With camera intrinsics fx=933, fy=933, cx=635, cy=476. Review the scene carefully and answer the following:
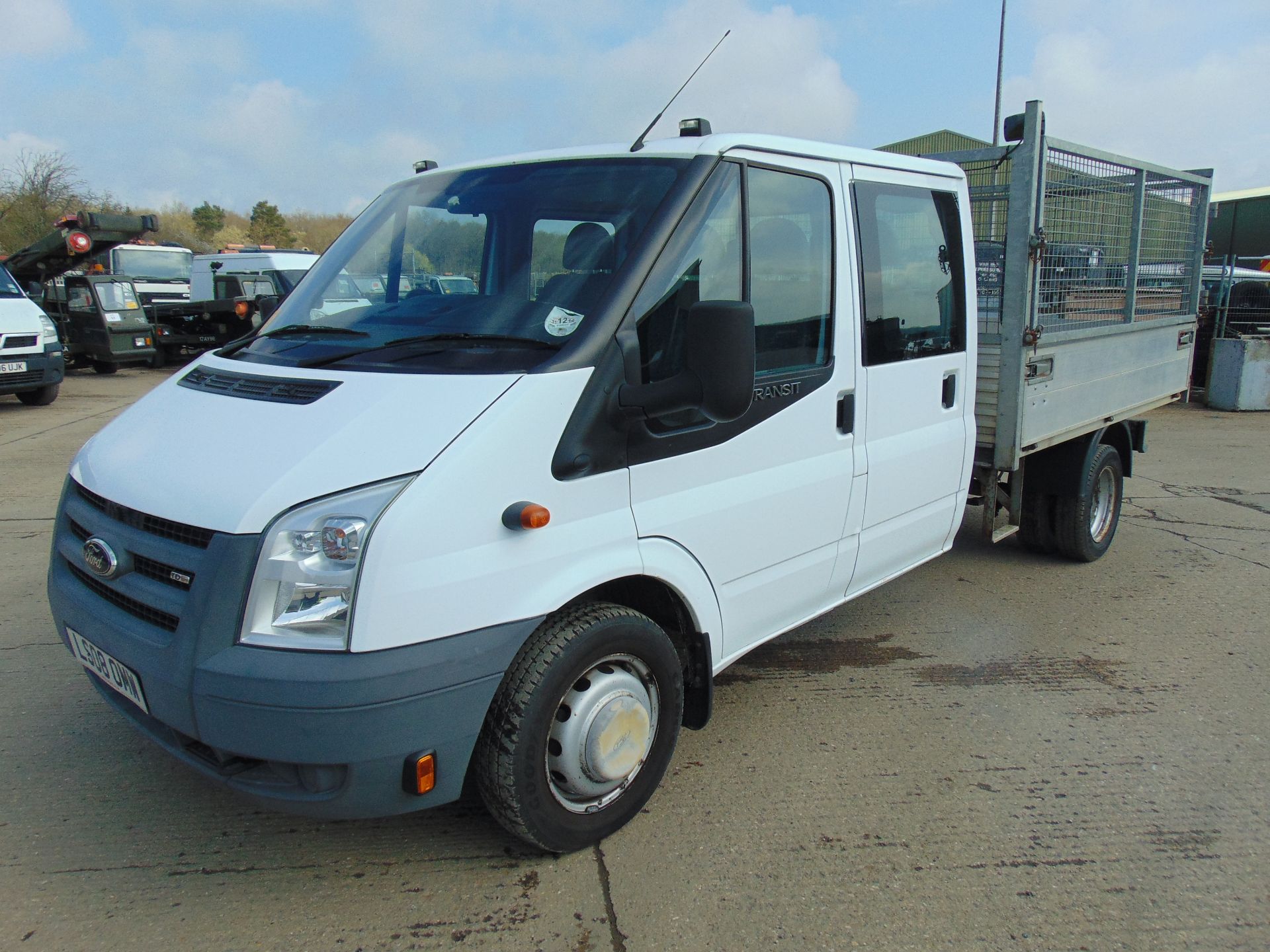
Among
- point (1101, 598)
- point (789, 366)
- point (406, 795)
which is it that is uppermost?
point (789, 366)

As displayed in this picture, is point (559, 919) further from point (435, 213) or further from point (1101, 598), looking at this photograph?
point (1101, 598)

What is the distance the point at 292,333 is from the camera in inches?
127

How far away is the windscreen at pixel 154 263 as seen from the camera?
19.3m

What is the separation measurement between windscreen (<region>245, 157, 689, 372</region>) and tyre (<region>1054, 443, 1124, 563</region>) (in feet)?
12.4

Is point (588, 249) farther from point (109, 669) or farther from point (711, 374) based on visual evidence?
point (109, 669)

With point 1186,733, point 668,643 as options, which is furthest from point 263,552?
point 1186,733

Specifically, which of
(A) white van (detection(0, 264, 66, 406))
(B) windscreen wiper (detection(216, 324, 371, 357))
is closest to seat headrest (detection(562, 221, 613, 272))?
(B) windscreen wiper (detection(216, 324, 371, 357))

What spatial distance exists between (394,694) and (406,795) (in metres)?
0.32

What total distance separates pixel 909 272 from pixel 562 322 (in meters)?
1.78

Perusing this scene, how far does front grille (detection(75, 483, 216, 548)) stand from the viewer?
7.72 feet

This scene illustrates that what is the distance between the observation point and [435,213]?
11.2 feet

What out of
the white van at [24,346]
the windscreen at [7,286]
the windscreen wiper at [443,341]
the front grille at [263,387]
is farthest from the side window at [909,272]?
the windscreen at [7,286]

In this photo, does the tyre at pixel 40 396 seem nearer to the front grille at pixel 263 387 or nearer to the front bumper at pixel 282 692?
the front grille at pixel 263 387

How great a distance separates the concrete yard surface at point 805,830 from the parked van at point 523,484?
0.95ft
